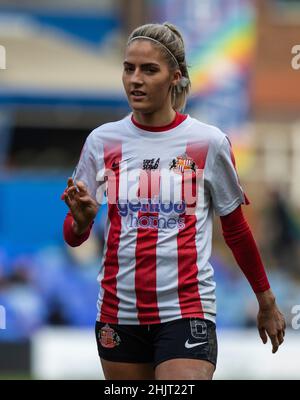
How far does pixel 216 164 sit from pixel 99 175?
54cm

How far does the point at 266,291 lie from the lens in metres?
5.32

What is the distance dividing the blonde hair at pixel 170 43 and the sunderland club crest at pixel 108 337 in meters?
1.08

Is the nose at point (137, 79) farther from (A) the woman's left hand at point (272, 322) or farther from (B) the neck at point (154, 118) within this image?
(A) the woman's left hand at point (272, 322)

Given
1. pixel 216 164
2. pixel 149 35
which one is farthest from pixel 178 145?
pixel 149 35

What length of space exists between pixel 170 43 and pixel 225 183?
676 mm

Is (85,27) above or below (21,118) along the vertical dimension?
above

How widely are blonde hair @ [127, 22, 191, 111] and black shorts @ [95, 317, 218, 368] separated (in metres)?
1.04

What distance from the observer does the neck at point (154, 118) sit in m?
5.20

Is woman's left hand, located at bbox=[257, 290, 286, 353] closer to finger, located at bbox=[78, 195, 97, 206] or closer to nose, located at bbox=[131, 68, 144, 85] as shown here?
finger, located at bbox=[78, 195, 97, 206]

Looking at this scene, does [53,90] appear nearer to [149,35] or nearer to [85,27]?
[149,35]

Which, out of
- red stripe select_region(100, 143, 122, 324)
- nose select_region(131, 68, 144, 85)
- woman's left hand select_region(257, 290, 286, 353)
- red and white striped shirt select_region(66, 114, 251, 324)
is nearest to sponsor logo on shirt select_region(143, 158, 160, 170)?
red and white striped shirt select_region(66, 114, 251, 324)

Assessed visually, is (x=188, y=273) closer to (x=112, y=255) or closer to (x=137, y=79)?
(x=112, y=255)

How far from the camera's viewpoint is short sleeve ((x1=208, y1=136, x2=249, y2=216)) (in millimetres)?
5176

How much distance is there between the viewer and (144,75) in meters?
5.09
